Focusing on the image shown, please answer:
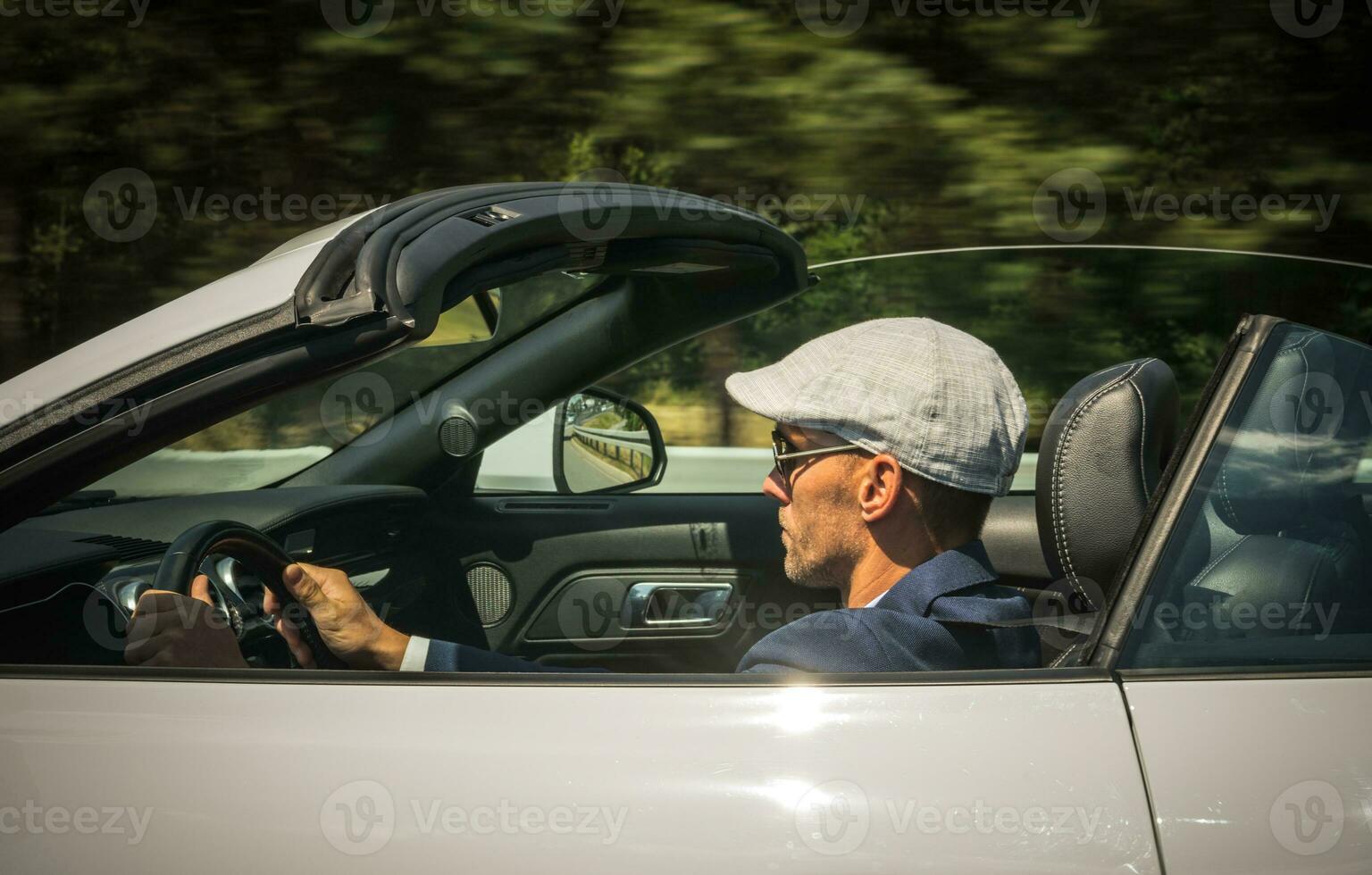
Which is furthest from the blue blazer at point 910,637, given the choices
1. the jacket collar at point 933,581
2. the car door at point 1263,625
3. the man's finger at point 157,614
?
the man's finger at point 157,614

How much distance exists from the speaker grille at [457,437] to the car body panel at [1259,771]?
161 centimetres

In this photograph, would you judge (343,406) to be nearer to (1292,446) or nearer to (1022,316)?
(1292,446)

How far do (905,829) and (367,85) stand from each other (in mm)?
3513

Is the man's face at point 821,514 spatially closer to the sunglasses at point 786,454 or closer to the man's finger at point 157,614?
the sunglasses at point 786,454

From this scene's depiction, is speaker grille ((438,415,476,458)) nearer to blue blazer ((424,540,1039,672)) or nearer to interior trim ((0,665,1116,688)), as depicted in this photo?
blue blazer ((424,540,1039,672))

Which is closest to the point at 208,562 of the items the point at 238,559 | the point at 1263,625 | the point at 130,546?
the point at 238,559

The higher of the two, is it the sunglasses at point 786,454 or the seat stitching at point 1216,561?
the seat stitching at point 1216,561

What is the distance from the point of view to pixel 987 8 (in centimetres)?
384

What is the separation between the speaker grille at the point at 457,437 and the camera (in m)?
2.53

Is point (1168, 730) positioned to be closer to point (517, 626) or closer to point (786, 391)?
point (786, 391)

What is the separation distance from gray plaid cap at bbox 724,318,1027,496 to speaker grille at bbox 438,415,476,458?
1.08 meters

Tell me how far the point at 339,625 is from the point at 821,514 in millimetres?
661

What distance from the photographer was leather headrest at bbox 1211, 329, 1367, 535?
1.32 m

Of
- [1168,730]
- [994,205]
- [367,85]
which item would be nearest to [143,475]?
[1168,730]
